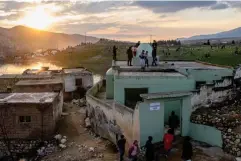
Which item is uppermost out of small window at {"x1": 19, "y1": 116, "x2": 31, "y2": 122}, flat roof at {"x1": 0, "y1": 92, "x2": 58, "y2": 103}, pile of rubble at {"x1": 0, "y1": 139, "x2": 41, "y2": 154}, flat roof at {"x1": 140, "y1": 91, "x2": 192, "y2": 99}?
flat roof at {"x1": 140, "y1": 91, "x2": 192, "y2": 99}

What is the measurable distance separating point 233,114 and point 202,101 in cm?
178

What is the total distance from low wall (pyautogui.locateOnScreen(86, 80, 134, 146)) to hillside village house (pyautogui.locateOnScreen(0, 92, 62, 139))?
8.43 feet

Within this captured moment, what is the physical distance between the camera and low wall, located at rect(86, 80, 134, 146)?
16.1 m

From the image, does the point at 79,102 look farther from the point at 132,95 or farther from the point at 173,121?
the point at 173,121

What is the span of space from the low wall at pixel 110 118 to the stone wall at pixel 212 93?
370 cm

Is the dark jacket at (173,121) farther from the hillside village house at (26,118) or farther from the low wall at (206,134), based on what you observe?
the hillside village house at (26,118)

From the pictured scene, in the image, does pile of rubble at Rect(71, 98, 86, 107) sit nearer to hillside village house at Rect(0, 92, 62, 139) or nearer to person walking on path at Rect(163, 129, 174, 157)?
hillside village house at Rect(0, 92, 62, 139)

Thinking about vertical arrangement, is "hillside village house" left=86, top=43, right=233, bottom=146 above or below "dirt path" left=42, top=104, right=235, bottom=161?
above

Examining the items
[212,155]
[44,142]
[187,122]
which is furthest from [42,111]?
[212,155]

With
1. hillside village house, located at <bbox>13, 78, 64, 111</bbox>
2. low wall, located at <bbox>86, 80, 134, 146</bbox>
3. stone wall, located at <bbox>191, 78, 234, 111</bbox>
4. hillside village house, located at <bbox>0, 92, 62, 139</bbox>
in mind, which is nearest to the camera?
low wall, located at <bbox>86, 80, 134, 146</bbox>

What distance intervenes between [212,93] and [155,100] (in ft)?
18.8

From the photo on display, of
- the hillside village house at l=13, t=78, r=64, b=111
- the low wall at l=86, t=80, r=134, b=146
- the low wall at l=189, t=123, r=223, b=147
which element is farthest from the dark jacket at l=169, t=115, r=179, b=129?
the hillside village house at l=13, t=78, r=64, b=111

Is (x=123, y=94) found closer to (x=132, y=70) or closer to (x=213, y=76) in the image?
(x=132, y=70)

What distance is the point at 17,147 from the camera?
19.6 metres
